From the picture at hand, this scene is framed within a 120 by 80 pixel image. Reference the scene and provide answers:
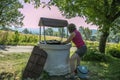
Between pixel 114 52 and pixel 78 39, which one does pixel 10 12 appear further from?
pixel 78 39

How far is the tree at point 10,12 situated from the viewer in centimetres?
3409

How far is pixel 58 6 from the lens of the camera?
19.2m

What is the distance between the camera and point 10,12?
34.9 m

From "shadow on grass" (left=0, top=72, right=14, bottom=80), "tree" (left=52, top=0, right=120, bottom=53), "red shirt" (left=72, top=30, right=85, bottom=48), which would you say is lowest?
"shadow on grass" (left=0, top=72, right=14, bottom=80)

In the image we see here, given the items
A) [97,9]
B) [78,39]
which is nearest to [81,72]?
[78,39]

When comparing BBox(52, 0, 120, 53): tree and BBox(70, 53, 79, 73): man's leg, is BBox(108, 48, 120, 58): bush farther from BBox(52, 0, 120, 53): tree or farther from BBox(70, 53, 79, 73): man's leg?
BBox(70, 53, 79, 73): man's leg

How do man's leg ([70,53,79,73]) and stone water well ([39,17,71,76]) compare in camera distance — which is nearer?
man's leg ([70,53,79,73])

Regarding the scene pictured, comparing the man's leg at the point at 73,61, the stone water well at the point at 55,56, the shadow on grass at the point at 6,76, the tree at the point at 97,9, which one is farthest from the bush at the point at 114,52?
the shadow on grass at the point at 6,76

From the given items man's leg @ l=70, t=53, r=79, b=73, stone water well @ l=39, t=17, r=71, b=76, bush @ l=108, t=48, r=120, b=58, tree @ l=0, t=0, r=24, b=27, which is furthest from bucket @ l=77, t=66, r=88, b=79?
tree @ l=0, t=0, r=24, b=27

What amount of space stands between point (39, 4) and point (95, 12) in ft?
13.2

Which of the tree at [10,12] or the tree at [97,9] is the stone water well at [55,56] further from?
the tree at [10,12]

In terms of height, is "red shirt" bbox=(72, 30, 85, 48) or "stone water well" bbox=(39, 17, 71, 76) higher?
"red shirt" bbox=(72, 30, 85, 48)

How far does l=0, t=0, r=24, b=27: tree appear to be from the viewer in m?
34.1

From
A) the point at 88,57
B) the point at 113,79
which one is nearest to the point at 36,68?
the point at 113,79
